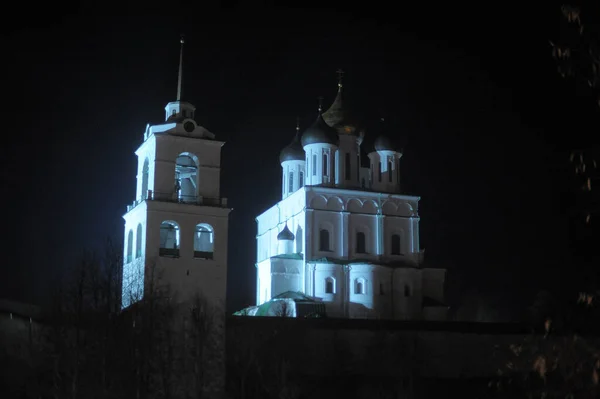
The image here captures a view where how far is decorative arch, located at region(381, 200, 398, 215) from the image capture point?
4262 cm

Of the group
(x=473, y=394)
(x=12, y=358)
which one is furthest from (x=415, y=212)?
(x=12, y=358)

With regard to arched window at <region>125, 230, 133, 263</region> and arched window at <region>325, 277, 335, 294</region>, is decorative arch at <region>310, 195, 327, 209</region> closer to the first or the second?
arched window at <region>325, 277, 335, 294</region>

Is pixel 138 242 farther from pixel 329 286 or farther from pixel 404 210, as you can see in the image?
pixel 404 210

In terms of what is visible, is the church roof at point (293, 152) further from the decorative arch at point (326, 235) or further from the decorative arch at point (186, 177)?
the decorative arch at point (186, 177)

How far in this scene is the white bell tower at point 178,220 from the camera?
26.2 meters

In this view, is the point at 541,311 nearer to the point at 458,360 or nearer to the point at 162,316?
the point at 458,360

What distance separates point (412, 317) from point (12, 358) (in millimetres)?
20591

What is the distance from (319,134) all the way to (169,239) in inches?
633

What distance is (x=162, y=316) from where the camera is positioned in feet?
79.7

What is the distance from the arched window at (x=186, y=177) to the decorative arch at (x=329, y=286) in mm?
13120

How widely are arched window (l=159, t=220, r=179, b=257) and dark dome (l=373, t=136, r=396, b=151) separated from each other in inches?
745

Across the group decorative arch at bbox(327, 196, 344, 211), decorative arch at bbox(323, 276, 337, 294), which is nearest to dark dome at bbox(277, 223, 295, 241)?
decorative arch at bbox(327, 196, 344, 211)

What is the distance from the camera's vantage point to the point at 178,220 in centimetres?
2664

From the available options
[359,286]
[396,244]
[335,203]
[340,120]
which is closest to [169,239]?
[359,286]
